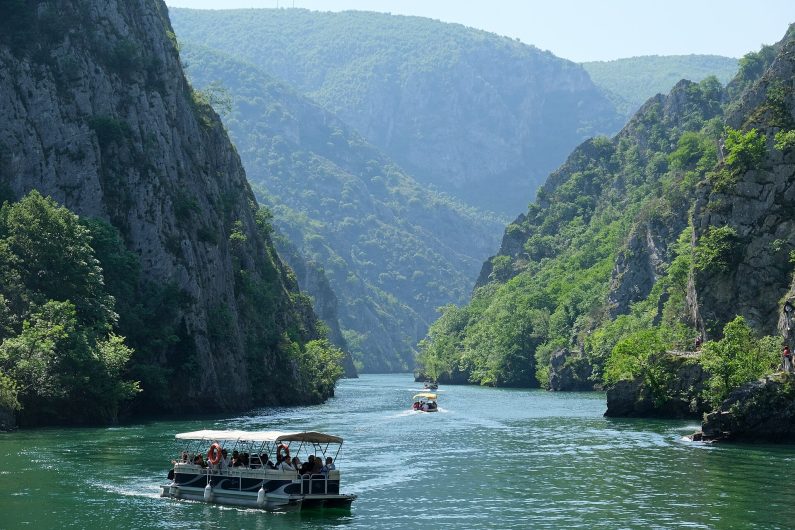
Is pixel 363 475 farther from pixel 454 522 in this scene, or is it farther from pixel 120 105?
pixel 120 105

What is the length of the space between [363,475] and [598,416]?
54539 millimetres

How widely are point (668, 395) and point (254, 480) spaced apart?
2406 inches

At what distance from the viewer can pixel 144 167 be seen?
132375 millimetres

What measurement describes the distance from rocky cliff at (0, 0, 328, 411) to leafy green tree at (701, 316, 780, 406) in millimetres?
56957

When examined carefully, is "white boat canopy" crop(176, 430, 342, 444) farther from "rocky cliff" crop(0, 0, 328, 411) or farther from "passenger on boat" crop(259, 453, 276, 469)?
"rocky cliff" crop(0, 0, 328, 411)

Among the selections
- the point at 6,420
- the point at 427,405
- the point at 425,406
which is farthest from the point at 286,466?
the point at 427,405

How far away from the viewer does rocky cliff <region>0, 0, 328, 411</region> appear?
125 metres

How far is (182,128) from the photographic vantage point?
149625mm

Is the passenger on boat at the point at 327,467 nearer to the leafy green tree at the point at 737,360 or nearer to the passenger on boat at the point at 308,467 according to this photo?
the passenger on boat at the point at 308,467

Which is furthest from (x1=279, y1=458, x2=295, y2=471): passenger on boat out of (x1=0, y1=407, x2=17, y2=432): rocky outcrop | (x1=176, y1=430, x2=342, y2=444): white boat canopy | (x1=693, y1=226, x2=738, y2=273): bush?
(x1=693, y1=226, x2=738, y2=273): bush

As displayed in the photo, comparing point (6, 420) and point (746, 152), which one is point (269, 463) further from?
point (746, 152)

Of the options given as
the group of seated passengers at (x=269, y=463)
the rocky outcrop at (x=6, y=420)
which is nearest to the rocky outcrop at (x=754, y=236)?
the group of seated passengers at (x=269, y=463)

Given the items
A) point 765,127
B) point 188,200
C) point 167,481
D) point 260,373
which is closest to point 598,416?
point 765,127

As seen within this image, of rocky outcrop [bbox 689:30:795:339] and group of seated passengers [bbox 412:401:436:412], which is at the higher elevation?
rocky outcrop [bbox 689:30:795:339]
